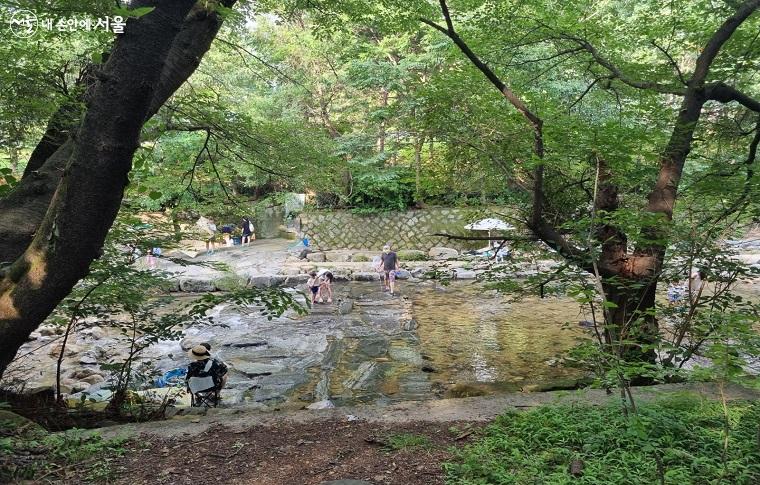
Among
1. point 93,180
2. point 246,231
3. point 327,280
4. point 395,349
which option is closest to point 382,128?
point 327,280

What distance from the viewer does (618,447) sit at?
3.01 metres

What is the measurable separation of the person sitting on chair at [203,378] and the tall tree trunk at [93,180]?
11.5ft

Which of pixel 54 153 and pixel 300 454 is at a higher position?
pixel 54 153

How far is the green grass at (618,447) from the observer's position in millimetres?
2625

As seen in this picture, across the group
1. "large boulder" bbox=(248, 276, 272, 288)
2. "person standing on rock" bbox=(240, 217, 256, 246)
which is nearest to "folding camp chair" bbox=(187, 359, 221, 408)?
"large boulder" bbox=(248, 276, 272, 288)

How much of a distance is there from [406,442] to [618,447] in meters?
1.44

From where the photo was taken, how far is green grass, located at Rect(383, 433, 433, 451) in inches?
131

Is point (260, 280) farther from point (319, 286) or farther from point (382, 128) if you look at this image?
point (382, 128)

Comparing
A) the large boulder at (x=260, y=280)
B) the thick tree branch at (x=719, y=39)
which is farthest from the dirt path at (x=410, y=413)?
the large boulder at (x=260, y=280)

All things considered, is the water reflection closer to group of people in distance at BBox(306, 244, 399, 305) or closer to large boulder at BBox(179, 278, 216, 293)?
group of people in distance at BBox(306, 244, 399, 305)

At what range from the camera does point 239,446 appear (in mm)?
3531

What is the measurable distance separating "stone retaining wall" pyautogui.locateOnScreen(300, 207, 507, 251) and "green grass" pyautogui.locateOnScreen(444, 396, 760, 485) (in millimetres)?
16434

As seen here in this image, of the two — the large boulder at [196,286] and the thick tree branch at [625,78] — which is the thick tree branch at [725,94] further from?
the large boulder at [196,286]

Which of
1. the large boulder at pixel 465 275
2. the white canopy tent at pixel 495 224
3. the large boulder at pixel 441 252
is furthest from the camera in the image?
the large boulder at pixel 441 252
